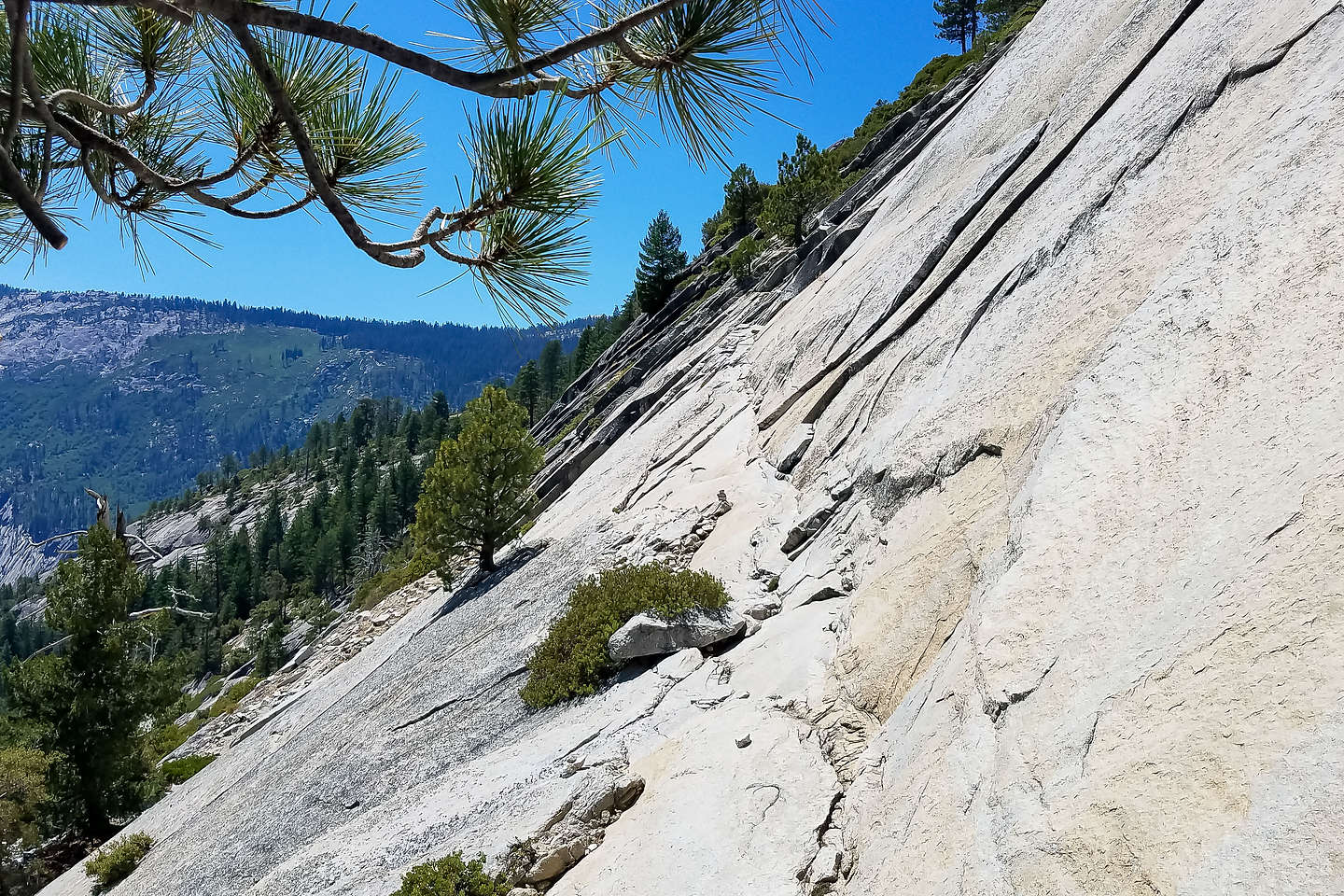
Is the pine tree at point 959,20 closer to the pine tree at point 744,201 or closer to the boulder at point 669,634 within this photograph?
the pine tree at point 744,201

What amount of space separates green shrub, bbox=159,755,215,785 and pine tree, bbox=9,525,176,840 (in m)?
2.13

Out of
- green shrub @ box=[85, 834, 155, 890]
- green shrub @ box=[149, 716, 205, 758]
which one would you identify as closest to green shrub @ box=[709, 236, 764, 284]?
green shrub @ box=[149, 716, 205, 758]

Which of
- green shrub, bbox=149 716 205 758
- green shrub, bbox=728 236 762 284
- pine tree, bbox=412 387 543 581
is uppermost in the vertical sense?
green shrub, bbox=728 236 762 284

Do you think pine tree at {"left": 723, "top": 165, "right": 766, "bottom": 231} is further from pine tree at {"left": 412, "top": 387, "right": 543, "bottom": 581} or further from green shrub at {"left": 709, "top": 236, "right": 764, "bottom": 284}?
pine tree at {"left": 412, "top": 387, "right": 543, "bottom": 581}

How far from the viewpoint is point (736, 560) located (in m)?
12.3

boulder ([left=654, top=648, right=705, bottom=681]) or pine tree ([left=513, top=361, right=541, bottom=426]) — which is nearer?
boulder ([left=654, top=648, right=705, bottom=681])

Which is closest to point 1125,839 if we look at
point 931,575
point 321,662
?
point 931,575

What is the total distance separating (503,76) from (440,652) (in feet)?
50.0

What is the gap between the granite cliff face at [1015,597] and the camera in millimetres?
3496

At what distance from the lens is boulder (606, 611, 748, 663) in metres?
9.66

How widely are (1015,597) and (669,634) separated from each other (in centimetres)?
549

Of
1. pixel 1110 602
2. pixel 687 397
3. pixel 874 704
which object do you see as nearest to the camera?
pixel 1110 602

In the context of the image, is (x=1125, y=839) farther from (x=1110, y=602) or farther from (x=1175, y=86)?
(x=1175, y=86)

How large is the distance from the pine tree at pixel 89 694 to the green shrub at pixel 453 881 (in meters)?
18.2
